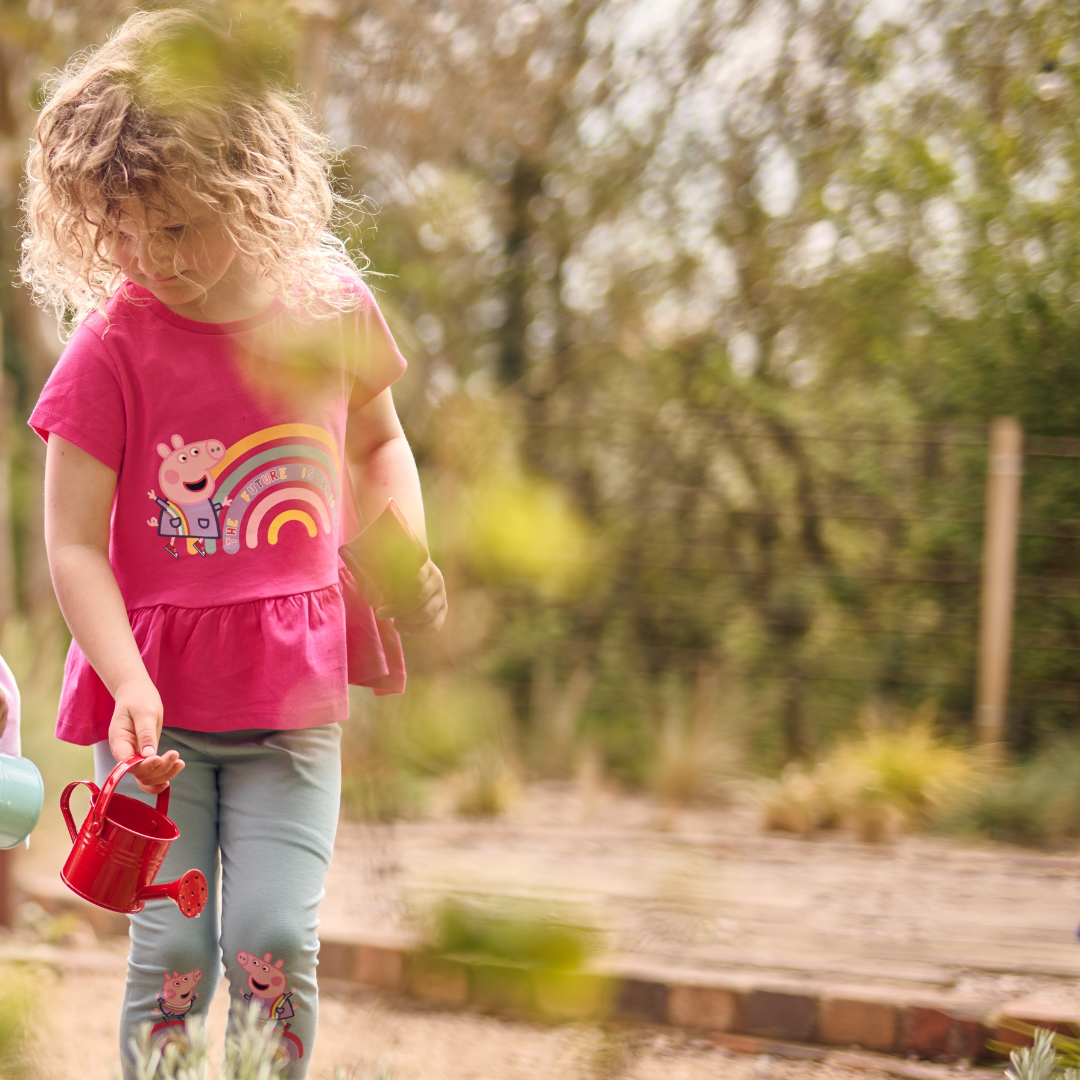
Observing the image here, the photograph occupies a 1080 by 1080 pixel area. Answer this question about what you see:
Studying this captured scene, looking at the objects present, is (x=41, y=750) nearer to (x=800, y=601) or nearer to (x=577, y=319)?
(x=800, y=601)

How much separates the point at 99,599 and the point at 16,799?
27cm

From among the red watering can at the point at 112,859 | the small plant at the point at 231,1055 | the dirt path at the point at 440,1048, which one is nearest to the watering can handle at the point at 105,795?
the red watering can at the point at 112,859

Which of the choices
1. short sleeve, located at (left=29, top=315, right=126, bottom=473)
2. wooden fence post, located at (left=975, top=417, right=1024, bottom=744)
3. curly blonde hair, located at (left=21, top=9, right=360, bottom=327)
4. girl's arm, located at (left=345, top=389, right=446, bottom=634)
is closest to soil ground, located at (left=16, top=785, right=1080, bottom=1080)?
girl's arm, located at (left=345, top=389, right=446, bottom=634)

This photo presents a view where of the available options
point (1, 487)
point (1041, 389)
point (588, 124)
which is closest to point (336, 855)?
point (1, 487)

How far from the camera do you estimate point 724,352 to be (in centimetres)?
692

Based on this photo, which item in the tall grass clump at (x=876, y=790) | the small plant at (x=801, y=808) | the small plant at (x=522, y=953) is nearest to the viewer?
the small plant at (x=522, y=953)

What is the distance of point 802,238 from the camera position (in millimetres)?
6609

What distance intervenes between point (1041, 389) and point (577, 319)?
10.4 ft

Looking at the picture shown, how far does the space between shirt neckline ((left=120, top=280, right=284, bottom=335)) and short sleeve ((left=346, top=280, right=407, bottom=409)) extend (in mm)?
112

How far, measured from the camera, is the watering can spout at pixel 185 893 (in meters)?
1.27

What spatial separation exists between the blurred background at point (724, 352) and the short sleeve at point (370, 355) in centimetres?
297

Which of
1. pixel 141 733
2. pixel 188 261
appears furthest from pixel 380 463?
pixel 141 733

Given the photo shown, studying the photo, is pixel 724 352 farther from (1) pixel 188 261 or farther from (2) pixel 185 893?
(2) pixel 185 893

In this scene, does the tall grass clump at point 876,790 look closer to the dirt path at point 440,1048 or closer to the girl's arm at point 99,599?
the dirt path at point 440,1048
